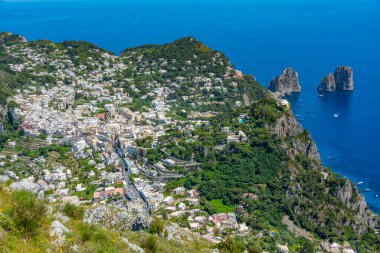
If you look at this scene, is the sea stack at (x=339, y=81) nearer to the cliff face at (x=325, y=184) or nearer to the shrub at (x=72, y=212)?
the cliff face at (x=325, y=184)

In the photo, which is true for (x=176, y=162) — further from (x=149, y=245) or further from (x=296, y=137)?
(x=149, y=245)

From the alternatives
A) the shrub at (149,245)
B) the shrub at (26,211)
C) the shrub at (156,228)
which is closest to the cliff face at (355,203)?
the shrub at (156,228)

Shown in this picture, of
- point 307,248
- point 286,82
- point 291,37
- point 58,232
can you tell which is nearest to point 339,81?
point 286,82

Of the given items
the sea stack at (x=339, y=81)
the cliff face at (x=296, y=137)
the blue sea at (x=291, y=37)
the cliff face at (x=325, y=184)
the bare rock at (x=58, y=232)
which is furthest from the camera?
the sea stack at (x=339, y=81)

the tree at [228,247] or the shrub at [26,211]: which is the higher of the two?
the shrub at [26,211]

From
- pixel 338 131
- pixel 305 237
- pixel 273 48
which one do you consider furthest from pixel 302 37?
pixel 305 237

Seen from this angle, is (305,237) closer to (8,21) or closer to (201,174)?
(201,174)
